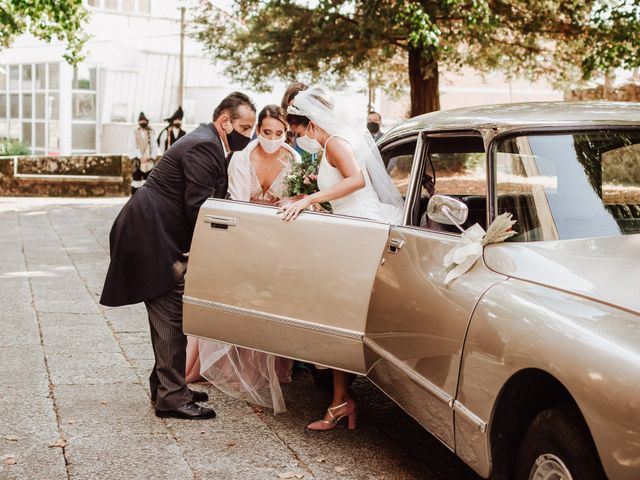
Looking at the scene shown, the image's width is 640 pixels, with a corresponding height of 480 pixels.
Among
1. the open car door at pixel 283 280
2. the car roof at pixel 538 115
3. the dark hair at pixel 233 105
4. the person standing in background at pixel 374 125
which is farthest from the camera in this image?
the person standing in background at pixel 374 125

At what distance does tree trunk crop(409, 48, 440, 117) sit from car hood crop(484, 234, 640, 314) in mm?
18176

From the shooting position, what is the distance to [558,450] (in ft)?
10.8

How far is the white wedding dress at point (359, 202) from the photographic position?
17.5 feet

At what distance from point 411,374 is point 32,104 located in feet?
122

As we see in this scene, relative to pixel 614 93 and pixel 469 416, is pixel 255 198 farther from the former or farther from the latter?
pixel 614 93

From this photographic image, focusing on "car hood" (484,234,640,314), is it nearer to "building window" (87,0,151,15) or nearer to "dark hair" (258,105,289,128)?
"dark hair" (258,105,289,128)

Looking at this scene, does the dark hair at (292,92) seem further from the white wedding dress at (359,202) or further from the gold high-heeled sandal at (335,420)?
the gold high-heeled sandal at (335,420)

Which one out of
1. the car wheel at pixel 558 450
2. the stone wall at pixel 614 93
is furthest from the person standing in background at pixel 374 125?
the car wheel at pixel 558 450

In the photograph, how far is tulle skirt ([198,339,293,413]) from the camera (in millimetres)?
5949

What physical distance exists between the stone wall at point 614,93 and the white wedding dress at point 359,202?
16.2 metres

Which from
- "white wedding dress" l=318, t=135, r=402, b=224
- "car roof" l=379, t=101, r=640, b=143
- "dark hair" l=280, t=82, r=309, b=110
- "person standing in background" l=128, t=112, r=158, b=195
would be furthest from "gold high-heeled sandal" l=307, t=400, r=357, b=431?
"person standing in background" l=128, t=112, r=158, b=195

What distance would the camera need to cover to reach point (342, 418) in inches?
227

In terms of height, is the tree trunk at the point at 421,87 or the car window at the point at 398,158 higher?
the tree trunk at the point at 421,87

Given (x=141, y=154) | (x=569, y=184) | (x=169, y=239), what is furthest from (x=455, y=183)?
(x=141, y=154)
